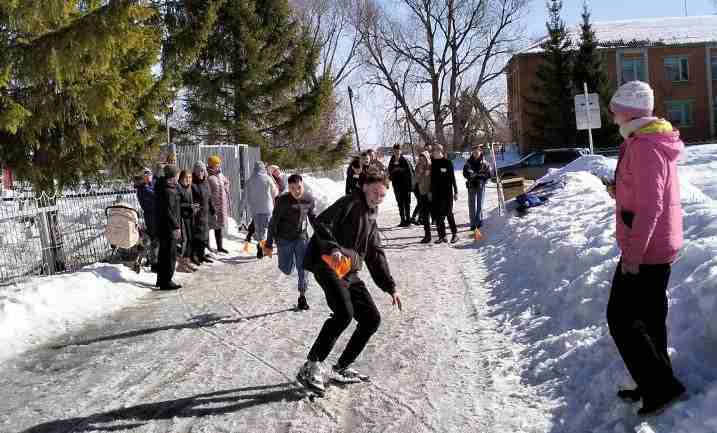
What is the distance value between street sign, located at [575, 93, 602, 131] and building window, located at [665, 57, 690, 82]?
3668 centimetres

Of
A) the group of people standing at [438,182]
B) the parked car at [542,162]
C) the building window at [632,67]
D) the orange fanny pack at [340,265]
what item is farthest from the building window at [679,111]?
the orange fanny pack at [340,265]

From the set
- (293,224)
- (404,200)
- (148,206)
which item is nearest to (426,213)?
(404,200)

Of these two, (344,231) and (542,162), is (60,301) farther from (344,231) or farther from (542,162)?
(542,162)

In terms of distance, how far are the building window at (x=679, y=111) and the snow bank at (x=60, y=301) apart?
50727mm

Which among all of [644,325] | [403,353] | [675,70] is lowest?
[403,353]

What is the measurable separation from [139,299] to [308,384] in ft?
19.1

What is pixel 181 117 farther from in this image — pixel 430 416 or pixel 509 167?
pixel 430 416

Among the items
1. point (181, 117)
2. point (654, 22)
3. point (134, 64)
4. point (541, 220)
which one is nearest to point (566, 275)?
point (541, 220)

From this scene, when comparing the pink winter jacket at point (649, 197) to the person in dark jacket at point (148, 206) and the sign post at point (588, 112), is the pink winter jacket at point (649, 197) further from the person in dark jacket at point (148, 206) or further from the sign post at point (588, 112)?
the sign post at point (588, 112)

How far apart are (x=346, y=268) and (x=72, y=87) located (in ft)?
32.8

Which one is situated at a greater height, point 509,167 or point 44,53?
point 44,53

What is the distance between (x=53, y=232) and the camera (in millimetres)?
12617

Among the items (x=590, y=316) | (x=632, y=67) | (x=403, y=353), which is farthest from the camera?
(x=632, y=67)

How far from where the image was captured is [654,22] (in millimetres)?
57875
